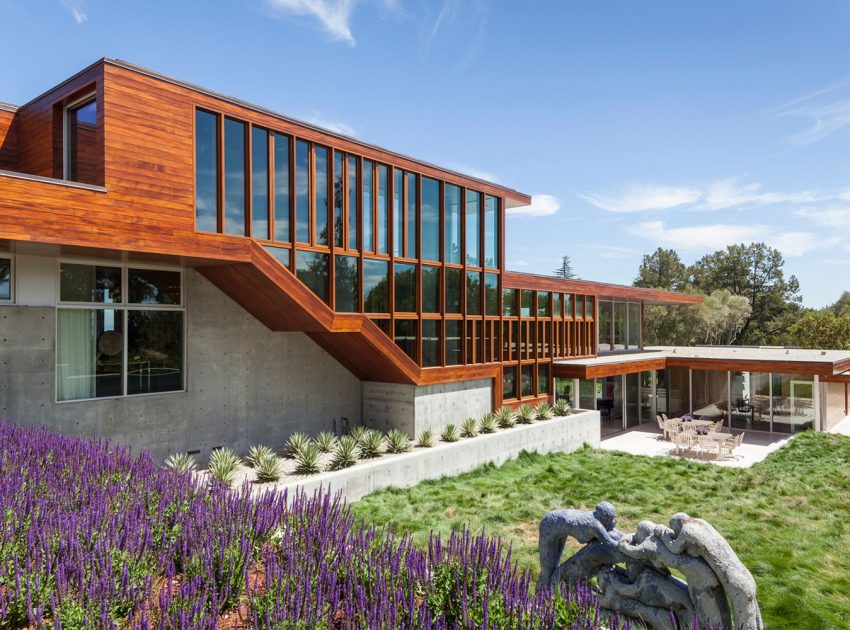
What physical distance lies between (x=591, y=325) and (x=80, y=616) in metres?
21.7

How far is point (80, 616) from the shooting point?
2684 millimetres

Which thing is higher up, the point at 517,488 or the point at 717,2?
the point at 717,2

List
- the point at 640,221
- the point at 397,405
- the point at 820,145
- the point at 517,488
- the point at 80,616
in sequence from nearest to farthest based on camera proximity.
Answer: the point at 80,616 → the point at 517,488 → the point at 397,405 → the point at 820,145 → the point at 640,221

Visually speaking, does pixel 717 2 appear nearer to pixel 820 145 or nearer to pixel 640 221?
pixel 820 145

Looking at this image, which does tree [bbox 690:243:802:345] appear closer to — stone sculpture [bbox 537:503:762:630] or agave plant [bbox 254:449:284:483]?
agave plant [bbox 254:449:284:483]

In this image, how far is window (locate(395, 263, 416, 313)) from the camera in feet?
46.8

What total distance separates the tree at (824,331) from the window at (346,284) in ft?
143

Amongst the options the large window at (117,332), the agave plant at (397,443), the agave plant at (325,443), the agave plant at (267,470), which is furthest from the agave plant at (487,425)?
A: the large window at (117,332)

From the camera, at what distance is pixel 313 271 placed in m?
12.0

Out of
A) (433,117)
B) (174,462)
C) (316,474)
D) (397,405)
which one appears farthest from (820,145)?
(174,462)

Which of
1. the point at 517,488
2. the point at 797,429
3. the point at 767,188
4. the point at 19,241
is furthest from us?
the point at 767,188

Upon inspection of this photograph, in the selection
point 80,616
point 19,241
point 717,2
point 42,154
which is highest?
point 717,2

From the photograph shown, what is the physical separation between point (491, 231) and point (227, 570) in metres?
15.1

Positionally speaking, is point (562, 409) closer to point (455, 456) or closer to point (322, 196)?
point (455, 456)
